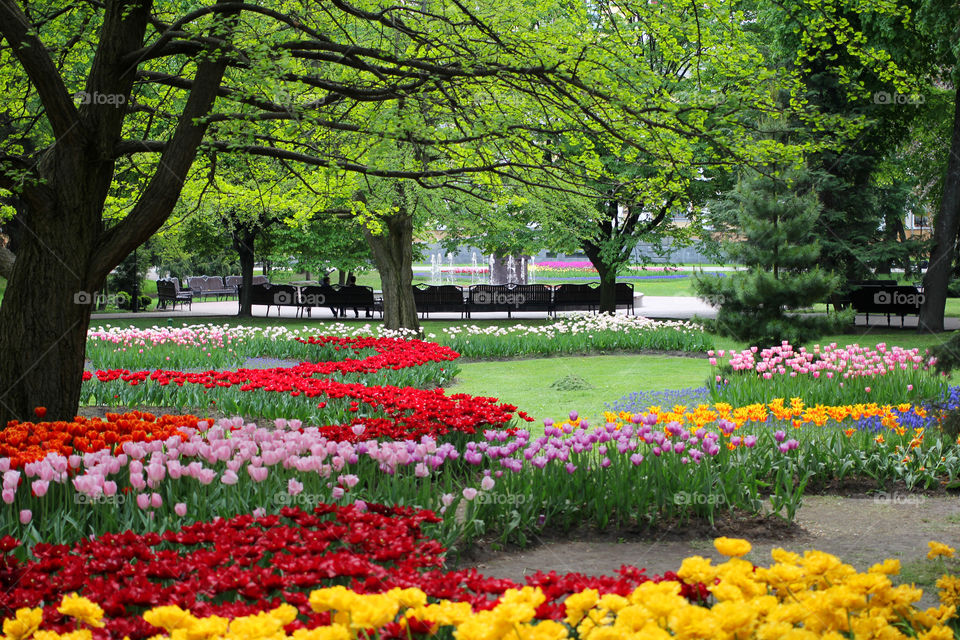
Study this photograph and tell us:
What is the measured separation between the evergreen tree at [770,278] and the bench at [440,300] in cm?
1317

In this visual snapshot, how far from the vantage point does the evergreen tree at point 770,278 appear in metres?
13.2

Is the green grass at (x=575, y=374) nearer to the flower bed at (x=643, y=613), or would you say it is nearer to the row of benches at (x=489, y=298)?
the flower bed at (x=643, y=613)

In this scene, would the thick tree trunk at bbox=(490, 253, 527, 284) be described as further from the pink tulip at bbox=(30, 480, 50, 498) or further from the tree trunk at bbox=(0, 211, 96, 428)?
the pink tulip at bbox=(30, 480, 50, 498)

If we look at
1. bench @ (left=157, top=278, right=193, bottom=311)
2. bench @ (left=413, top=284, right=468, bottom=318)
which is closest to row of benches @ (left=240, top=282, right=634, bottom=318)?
bench @ (left=413, top=284, right=468, bottom=318)

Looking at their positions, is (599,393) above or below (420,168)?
below

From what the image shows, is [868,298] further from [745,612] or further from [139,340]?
[745,612]

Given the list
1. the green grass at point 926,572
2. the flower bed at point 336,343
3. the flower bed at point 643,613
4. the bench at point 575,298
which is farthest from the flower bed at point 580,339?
the flower bed at point 643,613

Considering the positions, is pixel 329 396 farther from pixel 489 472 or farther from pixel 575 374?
pixel 575 374

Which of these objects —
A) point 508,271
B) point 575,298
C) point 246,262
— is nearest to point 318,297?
point 246,262

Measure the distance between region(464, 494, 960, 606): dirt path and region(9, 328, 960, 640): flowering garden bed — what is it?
0.21m

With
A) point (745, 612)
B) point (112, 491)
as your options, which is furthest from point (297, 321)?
point (745, 612)

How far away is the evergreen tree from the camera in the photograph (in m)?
13.2

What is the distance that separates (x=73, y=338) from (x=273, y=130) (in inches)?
139

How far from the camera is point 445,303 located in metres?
26.2
